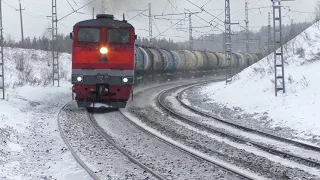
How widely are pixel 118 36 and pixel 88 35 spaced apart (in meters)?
1.15

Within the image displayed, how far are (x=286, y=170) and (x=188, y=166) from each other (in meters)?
1.77

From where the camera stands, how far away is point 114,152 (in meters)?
8.59

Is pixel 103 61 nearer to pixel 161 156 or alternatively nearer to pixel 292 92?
pixel 292 92

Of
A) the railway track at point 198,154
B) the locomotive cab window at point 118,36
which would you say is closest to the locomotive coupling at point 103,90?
the locomotive cab window at point 118,36

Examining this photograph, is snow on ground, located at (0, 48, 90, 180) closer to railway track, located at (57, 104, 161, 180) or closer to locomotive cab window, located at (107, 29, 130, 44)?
railway track, located at (57, 104, 161, 180)

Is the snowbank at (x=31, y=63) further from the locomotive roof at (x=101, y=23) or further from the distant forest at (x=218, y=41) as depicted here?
the locomotive roof at (x=101, y=23)

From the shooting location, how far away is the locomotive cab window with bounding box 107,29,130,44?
50.5 ft

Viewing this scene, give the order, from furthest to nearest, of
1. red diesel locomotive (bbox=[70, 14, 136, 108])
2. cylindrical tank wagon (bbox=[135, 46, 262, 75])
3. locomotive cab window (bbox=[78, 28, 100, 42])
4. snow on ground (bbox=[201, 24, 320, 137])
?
1. cylindrical tank wagon (bbox=[135, 46, 262, 75])
2. locomotive cab window (bbox=[78, 28, 100, 42])
3. red diesel locomotive (bbox=[70, 14, 136, 108])
4. snow on ground (bbox=[201, 24, 320, 137])

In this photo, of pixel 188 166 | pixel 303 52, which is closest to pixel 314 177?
pixel 188 166

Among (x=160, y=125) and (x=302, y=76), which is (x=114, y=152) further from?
(x=302, y=76)

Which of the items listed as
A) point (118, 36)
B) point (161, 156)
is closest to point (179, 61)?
point (118, 36)

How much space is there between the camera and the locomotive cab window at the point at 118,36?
15.4 metres

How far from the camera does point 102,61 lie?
15.0 meters

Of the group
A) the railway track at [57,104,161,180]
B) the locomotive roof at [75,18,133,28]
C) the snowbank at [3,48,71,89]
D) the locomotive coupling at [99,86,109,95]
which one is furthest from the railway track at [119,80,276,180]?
the snowbank at [3,48,71,89]
